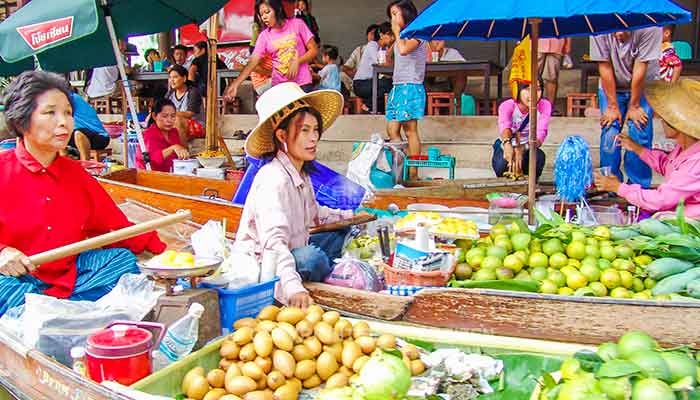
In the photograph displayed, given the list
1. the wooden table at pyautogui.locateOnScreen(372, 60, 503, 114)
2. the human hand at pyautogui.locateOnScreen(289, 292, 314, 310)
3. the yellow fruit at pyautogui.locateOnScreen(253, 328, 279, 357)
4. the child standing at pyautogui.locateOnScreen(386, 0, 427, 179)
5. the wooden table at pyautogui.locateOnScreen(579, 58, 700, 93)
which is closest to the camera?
the yellow fruit at pyautogui.locateOnScreen(253, 328, 279, 357)

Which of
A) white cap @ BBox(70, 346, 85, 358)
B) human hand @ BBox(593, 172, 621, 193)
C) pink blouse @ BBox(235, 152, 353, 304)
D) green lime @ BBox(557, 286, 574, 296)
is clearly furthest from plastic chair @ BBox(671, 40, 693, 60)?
white cap @ BBox(70, 346, 85, 358)

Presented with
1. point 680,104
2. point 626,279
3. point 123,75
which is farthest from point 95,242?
point 123,75

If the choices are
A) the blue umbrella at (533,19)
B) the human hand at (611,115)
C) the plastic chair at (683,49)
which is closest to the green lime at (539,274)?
the blue umbrella at (533,19)

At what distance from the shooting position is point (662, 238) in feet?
9.77

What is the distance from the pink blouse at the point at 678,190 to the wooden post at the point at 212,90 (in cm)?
385

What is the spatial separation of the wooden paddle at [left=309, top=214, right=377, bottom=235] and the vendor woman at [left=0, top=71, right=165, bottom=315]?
3.13 feet

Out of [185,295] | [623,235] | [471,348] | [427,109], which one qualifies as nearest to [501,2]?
[623,235]

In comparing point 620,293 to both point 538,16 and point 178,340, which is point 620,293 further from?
point 178,340

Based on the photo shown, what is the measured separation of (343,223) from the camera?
3467mm

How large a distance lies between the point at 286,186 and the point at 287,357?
108 centimetres

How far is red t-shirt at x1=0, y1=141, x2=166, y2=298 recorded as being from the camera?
9.26ft

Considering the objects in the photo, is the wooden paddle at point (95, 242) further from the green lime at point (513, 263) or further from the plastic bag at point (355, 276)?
the green lime at point (513, 263)

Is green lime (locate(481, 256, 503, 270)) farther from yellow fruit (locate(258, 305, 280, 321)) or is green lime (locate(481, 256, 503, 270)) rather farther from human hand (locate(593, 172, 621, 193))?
human hand (locate(593, 172, 621, 193))

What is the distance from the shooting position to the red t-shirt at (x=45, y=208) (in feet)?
9.26
